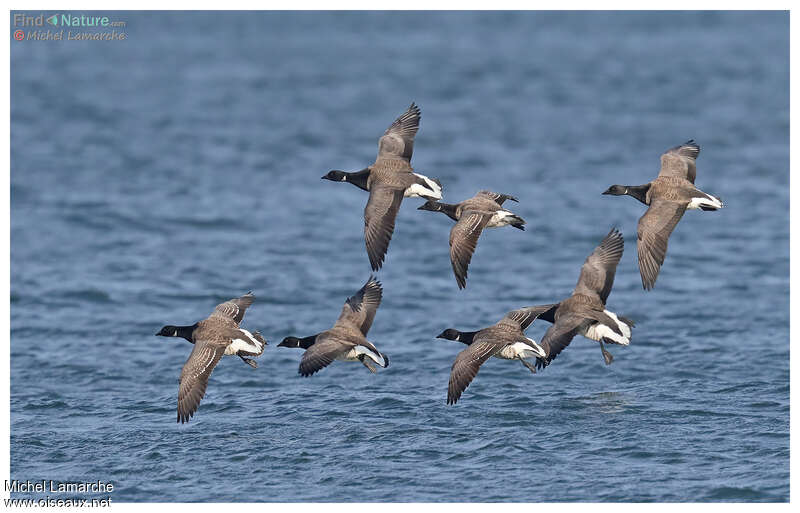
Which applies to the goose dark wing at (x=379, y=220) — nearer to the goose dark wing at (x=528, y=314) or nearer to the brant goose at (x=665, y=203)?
the goose dark wing at (x=528, y=314)

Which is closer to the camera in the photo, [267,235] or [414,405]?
[414,405]

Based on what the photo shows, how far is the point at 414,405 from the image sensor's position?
23.5 metres

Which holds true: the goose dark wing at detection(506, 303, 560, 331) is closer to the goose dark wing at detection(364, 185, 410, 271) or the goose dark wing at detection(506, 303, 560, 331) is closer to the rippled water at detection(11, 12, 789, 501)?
the rippled water at detection(11, 12, 789, 501)

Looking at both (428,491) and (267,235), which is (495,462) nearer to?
(428,491)

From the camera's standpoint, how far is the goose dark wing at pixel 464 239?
2053 cm

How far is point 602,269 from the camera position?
2353 cm

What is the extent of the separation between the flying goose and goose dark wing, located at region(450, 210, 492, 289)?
2.39 meters

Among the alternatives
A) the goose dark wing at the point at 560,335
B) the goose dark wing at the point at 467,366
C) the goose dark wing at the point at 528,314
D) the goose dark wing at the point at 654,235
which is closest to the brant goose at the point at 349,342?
the goose dark wing at the point at 467,366

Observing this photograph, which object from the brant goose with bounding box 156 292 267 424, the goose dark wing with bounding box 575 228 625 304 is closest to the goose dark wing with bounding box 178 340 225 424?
the brant goose with bounding box 156 292 267 424

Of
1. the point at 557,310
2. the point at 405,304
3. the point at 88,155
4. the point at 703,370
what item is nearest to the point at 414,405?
the point at 557,310

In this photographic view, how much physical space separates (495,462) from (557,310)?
3.90 metres

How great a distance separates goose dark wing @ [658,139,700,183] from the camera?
912 inches

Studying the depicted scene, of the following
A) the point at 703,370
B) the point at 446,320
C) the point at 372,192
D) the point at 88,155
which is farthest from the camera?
the point at 88,155

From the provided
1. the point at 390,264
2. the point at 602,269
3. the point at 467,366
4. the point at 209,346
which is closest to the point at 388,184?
the point at 467,366
